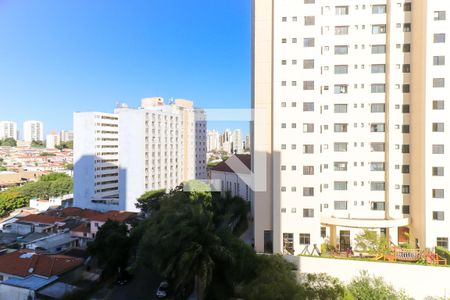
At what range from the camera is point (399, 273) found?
12039 millimetres

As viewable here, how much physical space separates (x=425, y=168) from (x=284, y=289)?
1094cm

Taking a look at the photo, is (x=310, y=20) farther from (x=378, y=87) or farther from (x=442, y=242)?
(x=442, y=242)

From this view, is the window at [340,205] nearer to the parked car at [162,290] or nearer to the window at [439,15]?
the parked car at [162,290]

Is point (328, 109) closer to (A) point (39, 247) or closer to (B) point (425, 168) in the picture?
(B) point (425, 168)

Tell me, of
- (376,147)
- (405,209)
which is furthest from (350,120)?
(405,209)

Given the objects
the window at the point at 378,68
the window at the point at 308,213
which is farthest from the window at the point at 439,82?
the window at the point at 308,213

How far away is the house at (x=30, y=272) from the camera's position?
522 inches

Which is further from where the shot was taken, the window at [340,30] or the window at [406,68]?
the window at [340,30]

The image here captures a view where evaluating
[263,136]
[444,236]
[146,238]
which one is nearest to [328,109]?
[263,136]

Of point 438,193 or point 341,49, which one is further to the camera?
point 341,49

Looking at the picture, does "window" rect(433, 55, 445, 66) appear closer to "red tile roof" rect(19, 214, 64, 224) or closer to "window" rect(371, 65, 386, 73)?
"window" rect(371, 65, 386, 73)

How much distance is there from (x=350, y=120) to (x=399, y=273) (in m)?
8.56

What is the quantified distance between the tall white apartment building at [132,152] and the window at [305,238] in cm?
2349

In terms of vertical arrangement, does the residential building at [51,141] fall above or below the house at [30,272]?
above
